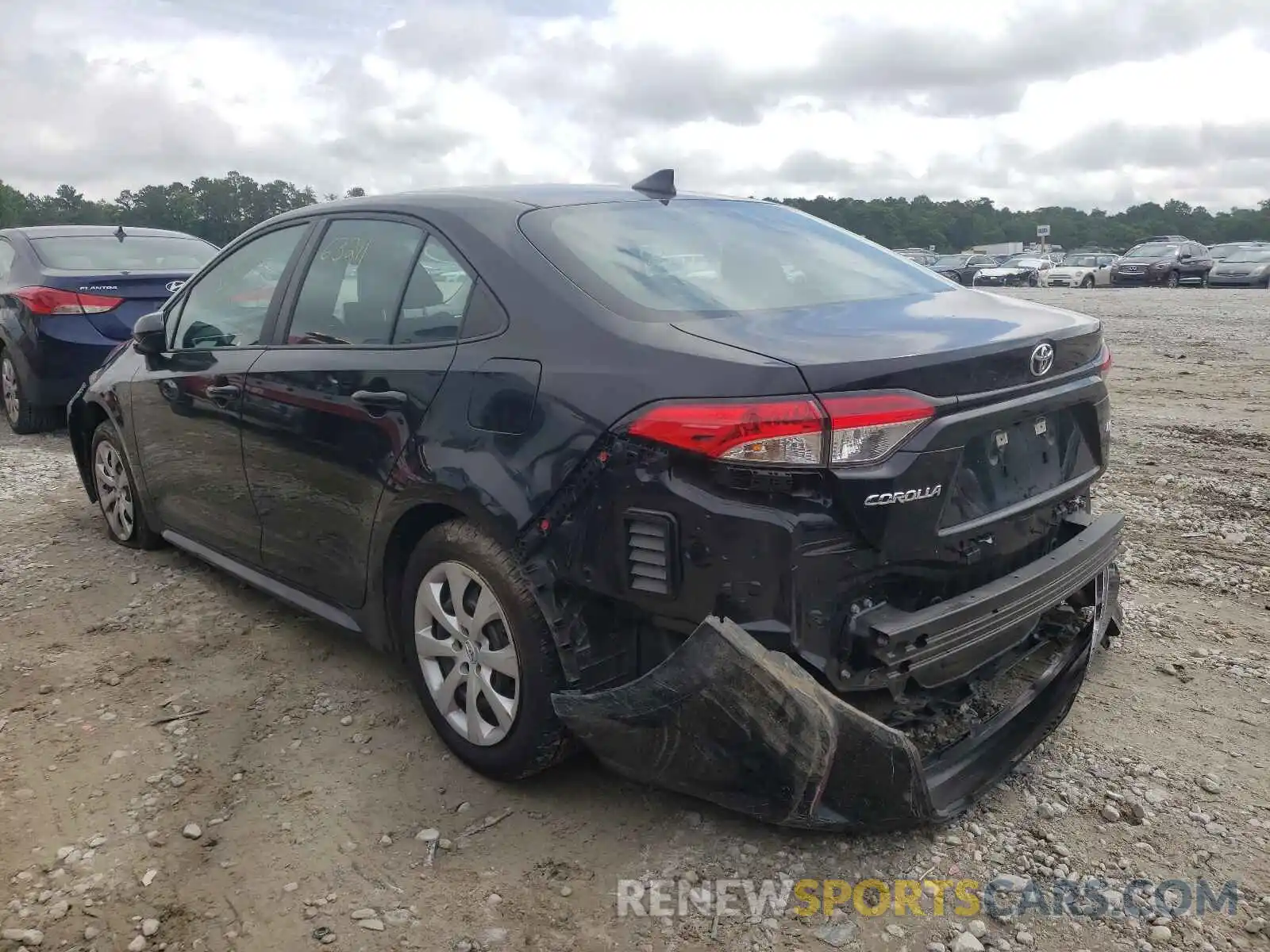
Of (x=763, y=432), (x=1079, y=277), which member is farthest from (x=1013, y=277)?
(x=763, y=432)

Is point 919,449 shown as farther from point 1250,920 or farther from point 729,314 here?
point 1250,920

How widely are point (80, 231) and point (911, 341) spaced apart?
7.96 meters

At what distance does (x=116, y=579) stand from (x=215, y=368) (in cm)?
144

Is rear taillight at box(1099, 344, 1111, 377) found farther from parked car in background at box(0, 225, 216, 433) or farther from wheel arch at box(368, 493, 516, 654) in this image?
parked car in background at box(0, 225, 216, 433)

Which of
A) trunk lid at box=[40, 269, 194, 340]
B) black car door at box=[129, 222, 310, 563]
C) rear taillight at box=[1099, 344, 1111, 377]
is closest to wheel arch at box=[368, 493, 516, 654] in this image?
black car door at box=[129, 222, 310, 563]

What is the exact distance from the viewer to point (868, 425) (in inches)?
90.4

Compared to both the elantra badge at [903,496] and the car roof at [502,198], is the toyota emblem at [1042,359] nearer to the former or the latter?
the elantra badge at [903,496]

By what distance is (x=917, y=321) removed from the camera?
9.01 ft

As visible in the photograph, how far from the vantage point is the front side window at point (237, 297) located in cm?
386

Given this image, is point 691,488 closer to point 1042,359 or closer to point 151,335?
point 1042,359

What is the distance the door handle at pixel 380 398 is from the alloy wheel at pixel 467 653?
1.68 ft

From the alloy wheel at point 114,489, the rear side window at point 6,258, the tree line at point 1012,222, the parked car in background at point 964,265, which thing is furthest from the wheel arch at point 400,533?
the tree line at point 1012,222

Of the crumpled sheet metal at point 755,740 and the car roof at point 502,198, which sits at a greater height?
the car roof at point 502,198

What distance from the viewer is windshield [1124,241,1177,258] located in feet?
102
